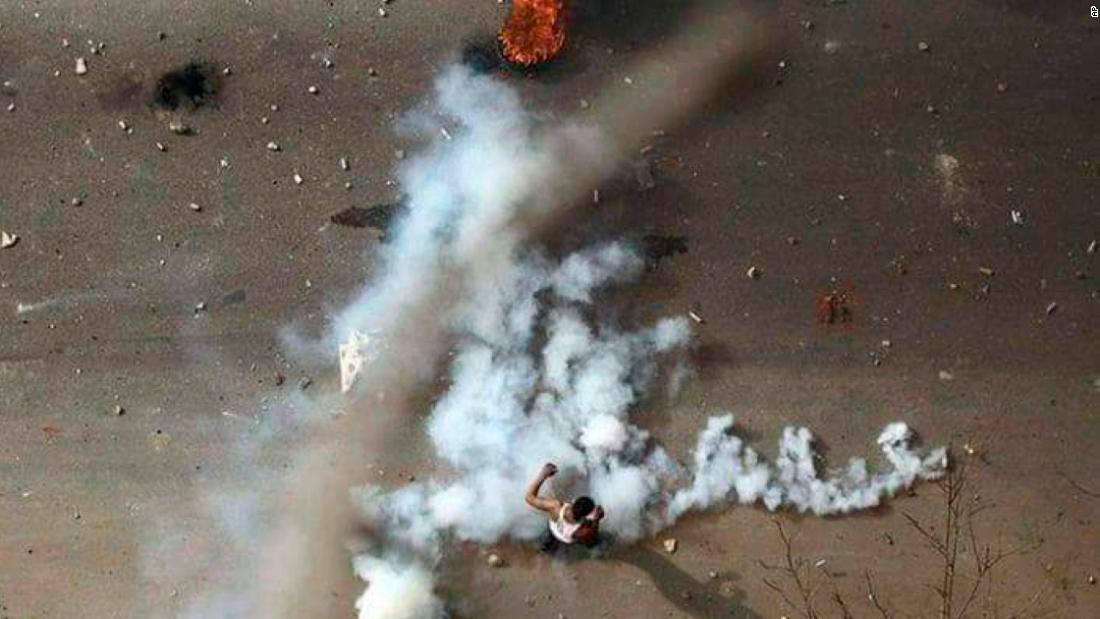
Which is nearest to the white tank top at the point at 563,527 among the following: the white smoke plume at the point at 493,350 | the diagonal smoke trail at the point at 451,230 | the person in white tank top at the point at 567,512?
the person in white tank top at the point at 567,512

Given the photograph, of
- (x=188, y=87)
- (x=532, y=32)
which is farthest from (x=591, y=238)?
(x=188, y=87)

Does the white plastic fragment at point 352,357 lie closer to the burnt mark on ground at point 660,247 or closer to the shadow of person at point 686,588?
the burnt mark on ground at point 660,247

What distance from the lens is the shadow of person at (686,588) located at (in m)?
5.61

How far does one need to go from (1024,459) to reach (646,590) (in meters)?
2.36

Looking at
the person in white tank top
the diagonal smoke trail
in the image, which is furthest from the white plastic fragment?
the person in white tank top

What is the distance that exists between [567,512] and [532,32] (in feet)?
8.89

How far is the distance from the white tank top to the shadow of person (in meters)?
0.44

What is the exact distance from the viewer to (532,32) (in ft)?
18.1

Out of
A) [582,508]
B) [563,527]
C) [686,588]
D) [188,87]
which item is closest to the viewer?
[582,508]

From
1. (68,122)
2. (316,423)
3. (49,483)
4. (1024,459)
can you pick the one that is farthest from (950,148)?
(49,483)

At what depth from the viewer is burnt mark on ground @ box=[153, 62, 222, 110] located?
5.48 metres

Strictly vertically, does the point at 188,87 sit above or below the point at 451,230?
above

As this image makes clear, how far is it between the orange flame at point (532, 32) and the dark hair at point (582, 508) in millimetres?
2484

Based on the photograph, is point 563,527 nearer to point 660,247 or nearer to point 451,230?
point 660,247
